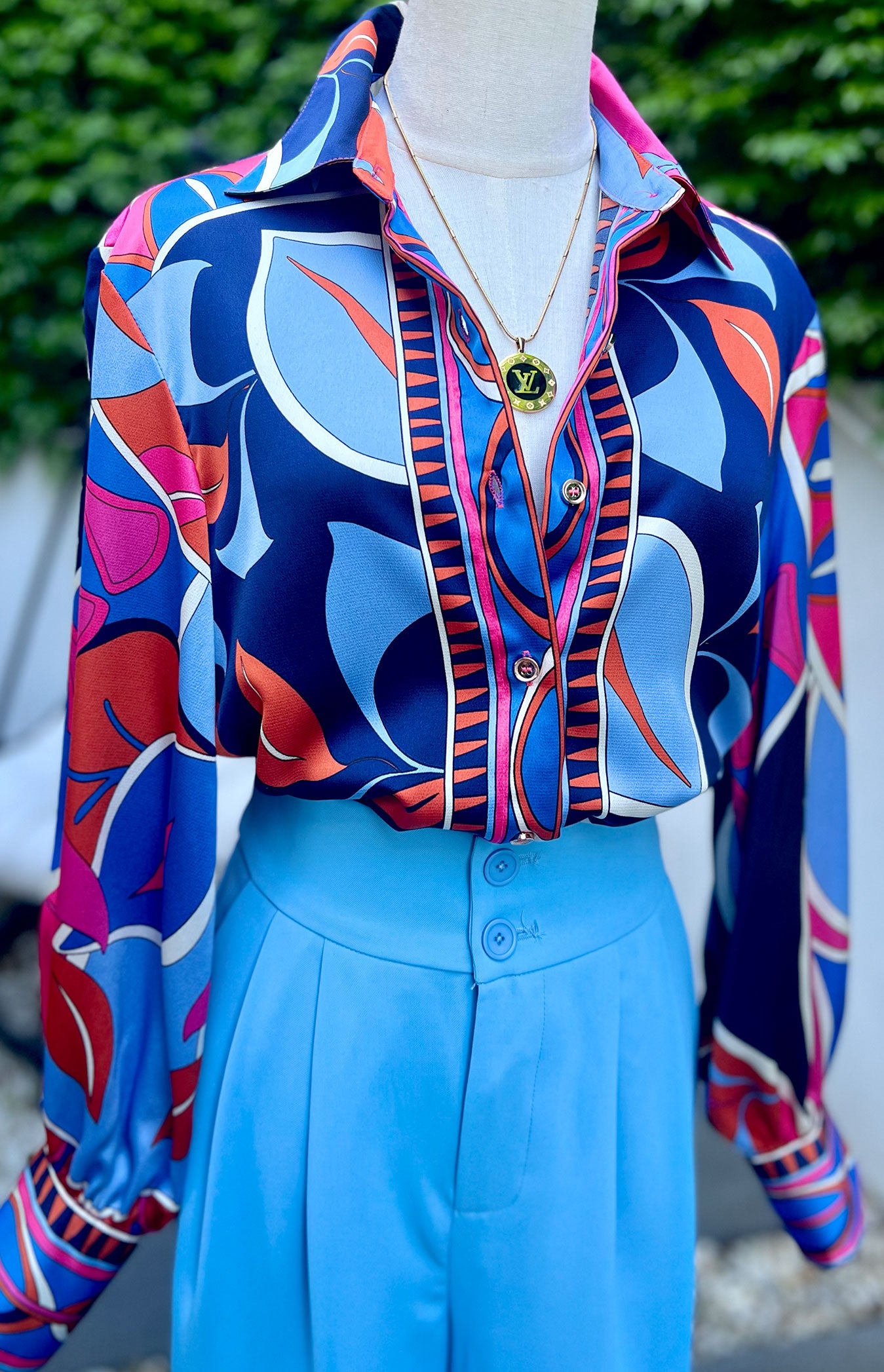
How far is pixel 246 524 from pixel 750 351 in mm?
420

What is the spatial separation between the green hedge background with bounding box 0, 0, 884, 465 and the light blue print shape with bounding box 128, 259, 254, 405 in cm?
135

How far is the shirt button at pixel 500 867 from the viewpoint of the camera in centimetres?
81

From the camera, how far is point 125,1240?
861 millimetres

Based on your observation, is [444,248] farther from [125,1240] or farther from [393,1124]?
[125,1240]

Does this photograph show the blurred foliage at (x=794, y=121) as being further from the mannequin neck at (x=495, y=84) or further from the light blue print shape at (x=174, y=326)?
the light blue print shape at (x=174, y=326)

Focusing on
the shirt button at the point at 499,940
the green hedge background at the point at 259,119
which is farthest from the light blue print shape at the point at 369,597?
the green hedge background at the point at 259,119

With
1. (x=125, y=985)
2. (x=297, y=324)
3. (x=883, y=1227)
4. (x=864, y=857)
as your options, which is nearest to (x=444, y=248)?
(x=297, y=324)

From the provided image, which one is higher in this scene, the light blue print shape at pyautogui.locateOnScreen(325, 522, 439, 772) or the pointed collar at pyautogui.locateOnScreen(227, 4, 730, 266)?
the pointed collar at pyautogui.locateOnScreen(227, 4, 730, 266)

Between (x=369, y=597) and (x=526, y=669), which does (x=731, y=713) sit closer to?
(x=526, y=669)

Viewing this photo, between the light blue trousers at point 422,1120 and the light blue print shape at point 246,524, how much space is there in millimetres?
204

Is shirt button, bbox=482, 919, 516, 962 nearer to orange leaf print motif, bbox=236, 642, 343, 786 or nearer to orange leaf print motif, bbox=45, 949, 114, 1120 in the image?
orange leaf print motif, bbox=236, 642, 343, 786

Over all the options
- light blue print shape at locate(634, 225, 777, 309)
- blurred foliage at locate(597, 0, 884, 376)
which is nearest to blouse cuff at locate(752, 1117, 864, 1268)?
light blue print shape at locate(634, 225, 777, 309)

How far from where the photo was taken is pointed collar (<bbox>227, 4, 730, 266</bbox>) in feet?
2.58

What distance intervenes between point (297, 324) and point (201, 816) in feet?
1.18
